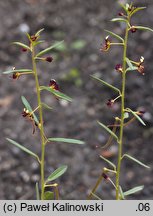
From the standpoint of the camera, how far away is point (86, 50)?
12.5 ft

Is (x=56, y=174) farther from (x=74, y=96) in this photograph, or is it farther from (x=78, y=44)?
(x=78, y=44)

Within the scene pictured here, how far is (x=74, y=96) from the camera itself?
134 inches

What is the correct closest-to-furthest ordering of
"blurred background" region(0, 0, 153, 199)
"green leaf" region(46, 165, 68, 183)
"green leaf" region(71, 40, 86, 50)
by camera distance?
"green leaf" region(46, 165, 68, 183)
"blurred background" region(0, 0, 153, 199)
"green leaf" region(71, 40, 86, 50)

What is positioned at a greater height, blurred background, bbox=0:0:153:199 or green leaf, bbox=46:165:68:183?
blurred background, bbox=0:0:153:199

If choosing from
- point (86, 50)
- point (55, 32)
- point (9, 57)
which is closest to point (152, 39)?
point (86, 50)

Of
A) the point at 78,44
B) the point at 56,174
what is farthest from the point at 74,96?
the point at 56,174

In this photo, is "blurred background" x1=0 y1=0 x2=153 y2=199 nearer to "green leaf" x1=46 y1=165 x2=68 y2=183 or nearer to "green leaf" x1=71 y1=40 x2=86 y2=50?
"green leaf" x1=71 y1=40 x2=86 y2=50

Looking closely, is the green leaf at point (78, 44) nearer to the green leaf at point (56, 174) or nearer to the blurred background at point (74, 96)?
the blurred background at point (74, 96)

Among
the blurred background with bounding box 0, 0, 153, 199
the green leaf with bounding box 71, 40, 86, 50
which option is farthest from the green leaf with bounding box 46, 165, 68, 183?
the green leaf with bounding box 71, 40, 86, 50

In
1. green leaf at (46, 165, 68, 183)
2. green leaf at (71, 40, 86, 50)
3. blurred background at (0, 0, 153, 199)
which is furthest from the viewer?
green leaf at (71, 40, 86, 50)

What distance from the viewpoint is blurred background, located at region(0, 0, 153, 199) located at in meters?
2.79

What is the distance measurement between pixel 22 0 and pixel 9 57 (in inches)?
32.3

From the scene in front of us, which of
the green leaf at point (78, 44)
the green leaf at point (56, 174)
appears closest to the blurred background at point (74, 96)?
the green leaf at point (78, 44)

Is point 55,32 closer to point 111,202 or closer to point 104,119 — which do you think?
point 104,119
